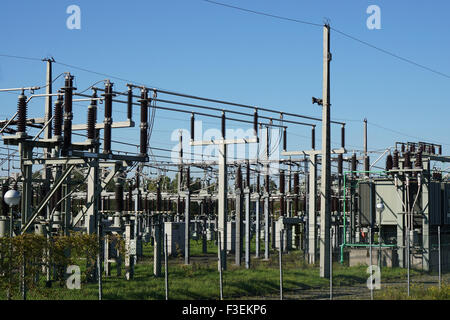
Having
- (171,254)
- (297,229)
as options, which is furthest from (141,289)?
(297,229)

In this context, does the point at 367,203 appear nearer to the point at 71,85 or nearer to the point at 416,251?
the point at 416,251

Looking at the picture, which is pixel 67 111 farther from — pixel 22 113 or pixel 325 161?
pixel 325 161

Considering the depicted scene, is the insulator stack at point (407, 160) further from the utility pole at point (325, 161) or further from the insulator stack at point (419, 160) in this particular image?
the utility pole at point (325, 161)

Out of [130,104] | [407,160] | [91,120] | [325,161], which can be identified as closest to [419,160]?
[407,160]

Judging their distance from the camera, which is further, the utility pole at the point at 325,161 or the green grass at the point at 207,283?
the utility pole at the point at 325,161

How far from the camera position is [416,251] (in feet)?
83.7

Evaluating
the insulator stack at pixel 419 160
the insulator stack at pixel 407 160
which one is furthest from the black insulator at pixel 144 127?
the insulator stack at pixel 419 160

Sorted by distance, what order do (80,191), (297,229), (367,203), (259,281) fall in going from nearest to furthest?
(259,281) → (367,203) → (297,229) → (80,191)

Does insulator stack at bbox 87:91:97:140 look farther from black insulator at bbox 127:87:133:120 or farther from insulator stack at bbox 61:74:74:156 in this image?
black insulator at bbox 127:87:133:120

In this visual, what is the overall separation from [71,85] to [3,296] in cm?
548

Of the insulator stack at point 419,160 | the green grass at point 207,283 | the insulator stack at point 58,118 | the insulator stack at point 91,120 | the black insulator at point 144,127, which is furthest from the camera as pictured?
the insulator stack at point 419,160

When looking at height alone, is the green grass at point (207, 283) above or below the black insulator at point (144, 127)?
below

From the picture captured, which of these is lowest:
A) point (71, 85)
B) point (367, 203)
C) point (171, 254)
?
point (171, 254)

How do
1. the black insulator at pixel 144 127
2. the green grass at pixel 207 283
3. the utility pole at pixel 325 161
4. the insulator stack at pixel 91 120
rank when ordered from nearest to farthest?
the green grass at pixel 207 283
the insulator stack at pixel 91 120
the black insulator at pixel 144 127
the utility pole at pixel 325 161
